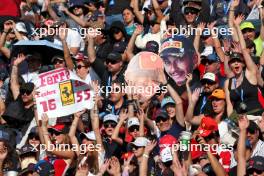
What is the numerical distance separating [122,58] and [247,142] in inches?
142

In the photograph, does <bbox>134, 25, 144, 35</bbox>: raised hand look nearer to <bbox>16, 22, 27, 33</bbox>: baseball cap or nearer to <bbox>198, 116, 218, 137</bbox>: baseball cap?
<bbox>16, 22, 27, 33</bbox>: baseball cap

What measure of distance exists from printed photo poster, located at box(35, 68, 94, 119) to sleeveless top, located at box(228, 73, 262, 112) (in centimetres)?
193

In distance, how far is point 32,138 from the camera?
58.1 feet

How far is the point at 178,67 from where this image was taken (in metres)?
18.3

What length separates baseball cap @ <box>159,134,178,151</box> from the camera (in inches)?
651

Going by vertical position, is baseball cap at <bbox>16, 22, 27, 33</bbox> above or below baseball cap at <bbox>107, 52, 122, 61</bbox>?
above

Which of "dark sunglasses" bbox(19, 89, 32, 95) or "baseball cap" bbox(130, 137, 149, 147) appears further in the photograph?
"dark sunglasses" bbox(19, 89, 32, 95)

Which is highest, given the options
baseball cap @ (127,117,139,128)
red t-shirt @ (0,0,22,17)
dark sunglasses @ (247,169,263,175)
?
red t-shirt @ (0,0,22,17)

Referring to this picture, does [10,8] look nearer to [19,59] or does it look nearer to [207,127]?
[19,59]

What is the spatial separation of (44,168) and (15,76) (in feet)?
10.0

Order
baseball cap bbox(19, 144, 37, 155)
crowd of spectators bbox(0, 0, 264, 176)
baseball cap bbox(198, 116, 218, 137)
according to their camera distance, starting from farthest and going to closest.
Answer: baseball cap bbox(19, 144, 37, 155) → baseball cap bbox(198, 116, 218, 137) → crowd of spectators bbox(0, 0, 264, 176)

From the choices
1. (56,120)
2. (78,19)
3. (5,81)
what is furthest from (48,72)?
(78,19)

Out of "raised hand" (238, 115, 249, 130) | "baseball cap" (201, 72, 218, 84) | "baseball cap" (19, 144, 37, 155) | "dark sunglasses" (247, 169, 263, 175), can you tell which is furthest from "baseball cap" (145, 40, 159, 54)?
"dark sunglasses" (247, 169, 263, 175)

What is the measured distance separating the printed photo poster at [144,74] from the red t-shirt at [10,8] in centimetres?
441
